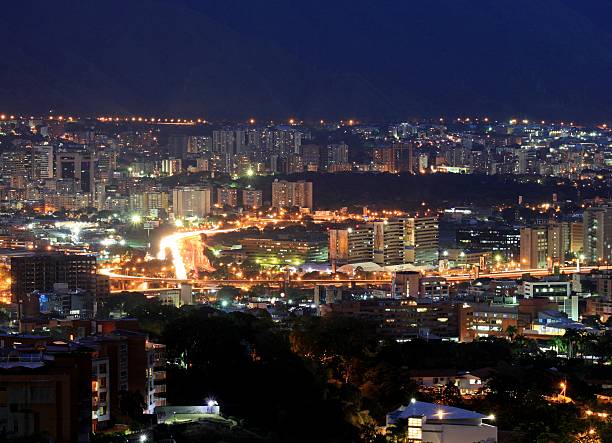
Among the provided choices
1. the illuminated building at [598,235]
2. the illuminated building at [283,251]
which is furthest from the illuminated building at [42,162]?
the illuminated building at [598,235]

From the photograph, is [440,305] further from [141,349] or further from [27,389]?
[27,389]

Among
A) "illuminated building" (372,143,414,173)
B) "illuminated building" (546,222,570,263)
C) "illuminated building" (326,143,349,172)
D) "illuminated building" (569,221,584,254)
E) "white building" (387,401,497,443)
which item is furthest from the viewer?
"illuminated building" (326,143,349,172)

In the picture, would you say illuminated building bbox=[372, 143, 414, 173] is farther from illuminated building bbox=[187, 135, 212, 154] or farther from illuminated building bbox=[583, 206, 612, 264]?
illuminated building bbox=[583, 206, 612, 264]

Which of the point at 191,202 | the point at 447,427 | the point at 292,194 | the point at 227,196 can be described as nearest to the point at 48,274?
the point at 447,427

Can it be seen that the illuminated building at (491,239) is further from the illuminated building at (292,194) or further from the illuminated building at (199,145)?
the illuminated building at (199,145)

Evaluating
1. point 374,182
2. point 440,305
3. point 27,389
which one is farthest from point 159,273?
point 27,389

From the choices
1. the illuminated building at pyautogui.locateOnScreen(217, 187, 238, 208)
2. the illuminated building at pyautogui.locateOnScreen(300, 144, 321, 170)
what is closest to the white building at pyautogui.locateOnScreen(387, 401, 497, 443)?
the illuminated building at pyautogui.locateOnScreen(217, 187, 238, 208)

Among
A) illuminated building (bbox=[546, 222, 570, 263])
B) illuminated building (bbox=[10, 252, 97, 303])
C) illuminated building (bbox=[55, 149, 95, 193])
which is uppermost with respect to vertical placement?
illuminated building (bbox=[55, 149, 95, 193])
